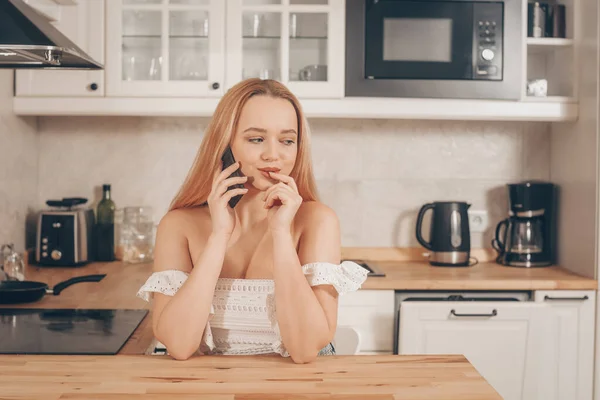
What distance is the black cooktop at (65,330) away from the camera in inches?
63.7

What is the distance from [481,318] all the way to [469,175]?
828 millimetres

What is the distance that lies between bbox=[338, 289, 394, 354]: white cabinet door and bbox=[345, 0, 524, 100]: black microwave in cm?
76

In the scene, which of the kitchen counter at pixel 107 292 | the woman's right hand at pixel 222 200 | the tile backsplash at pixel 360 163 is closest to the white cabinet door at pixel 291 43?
the tile backsplash at pixel 360 163

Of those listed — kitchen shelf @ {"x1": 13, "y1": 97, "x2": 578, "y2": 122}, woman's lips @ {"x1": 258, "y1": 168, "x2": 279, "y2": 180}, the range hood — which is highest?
the range hood

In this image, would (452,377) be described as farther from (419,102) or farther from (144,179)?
(144,179)

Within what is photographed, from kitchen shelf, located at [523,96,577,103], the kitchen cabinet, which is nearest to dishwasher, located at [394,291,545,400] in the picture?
kitchen shelf, located at [523,96,577,103]

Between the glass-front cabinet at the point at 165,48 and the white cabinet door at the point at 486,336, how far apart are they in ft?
3.77

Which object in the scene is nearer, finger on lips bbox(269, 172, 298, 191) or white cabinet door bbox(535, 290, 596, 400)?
finger on lips bbox(269, 172, 298, 191)

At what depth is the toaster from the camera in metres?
2.96

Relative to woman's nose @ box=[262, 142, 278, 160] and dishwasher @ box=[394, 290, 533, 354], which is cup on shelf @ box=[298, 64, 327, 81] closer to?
dishwasher @ box=[394, 290, 533, 354]

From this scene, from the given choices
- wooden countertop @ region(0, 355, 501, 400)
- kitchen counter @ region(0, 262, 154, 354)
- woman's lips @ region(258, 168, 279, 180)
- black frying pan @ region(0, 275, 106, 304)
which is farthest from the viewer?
black frying pan @ region(0, 275, 106, 304)

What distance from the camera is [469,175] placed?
10.7 feet

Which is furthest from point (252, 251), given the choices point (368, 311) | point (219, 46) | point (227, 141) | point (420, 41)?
point (420, 41)

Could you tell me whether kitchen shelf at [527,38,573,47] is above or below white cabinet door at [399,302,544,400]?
above
